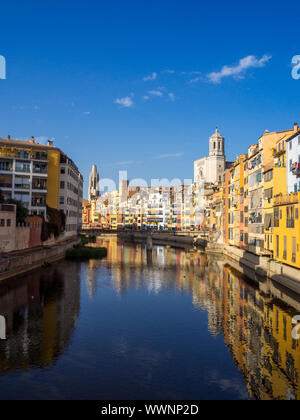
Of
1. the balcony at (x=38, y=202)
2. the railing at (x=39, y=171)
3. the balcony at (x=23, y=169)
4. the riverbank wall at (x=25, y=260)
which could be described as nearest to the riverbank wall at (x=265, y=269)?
the riverbank wall at (x=25, y=260)

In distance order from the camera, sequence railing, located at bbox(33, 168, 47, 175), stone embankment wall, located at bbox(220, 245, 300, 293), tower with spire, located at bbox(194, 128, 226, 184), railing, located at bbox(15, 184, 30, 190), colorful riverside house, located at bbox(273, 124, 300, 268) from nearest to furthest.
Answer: stone embankment wall, located at bbox(220, 245, 300, 293) → colorful riverside house, located at bbox(273, 124, 300, 268) → railing, located at bbox(15, 184, 30, 190) → railing, located at bbox(33, 168, 47, 175) → tower with spire, located at bbox(194, 128, 226, 184)

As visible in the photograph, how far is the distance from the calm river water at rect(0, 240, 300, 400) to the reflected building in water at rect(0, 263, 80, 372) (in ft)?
0.25

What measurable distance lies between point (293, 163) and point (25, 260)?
36936mm

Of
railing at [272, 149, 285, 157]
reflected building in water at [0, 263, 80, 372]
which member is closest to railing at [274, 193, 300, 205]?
railing at [272, 149, 285, 157]

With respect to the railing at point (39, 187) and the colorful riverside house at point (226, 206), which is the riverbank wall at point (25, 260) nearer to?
the railing at point (39, 187)

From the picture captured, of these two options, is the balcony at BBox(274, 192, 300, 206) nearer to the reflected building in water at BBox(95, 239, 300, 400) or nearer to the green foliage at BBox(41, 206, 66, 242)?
the reflected building in water at BBox(95, 239, 300, 400)

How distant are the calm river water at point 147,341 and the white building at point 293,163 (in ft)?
41.1

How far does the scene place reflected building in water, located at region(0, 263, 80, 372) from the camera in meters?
22.1

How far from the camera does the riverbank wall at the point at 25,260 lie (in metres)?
44.2

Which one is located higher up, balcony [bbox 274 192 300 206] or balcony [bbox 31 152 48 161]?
balcony [bbox 31 152 48 161]

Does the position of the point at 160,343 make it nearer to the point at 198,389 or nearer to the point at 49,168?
the point at 198,389

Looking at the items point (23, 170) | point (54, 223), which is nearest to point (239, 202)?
point (54, 223)
